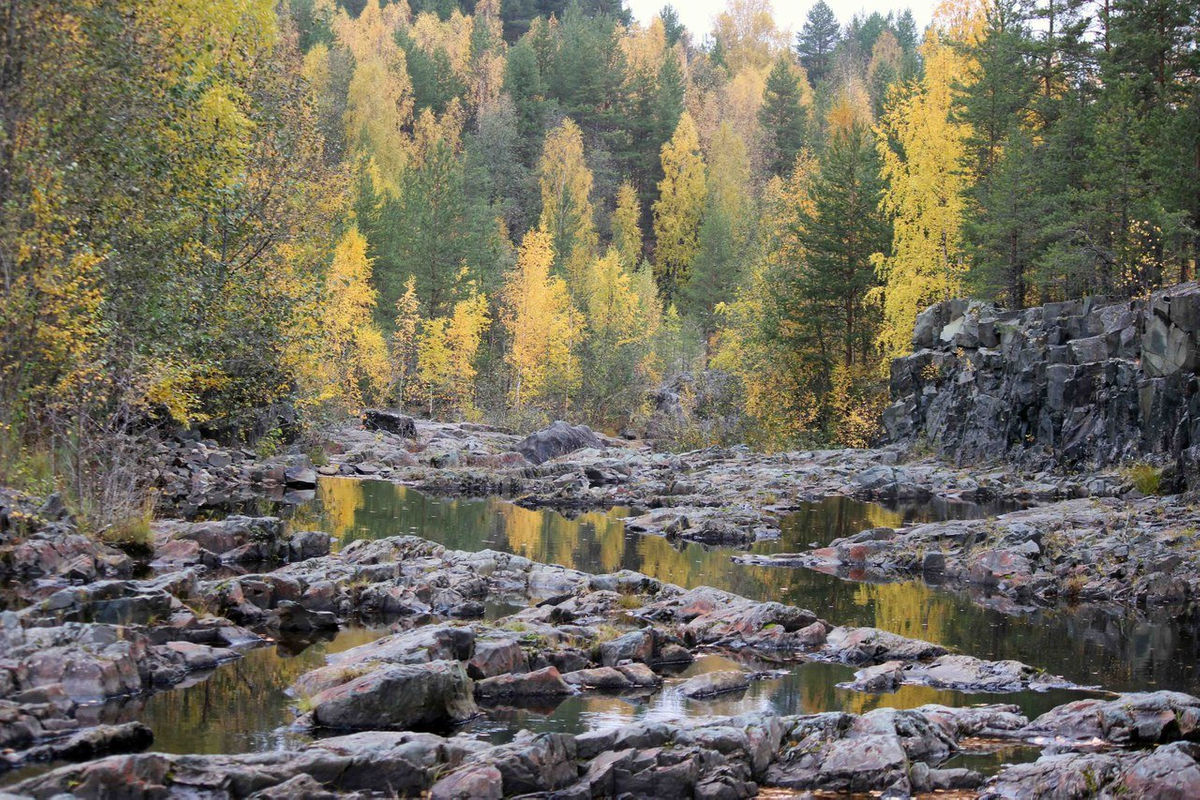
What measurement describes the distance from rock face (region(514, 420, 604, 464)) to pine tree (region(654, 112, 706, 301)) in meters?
38.9

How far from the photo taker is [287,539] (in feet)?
72.3

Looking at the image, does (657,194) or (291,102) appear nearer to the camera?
(291,102)

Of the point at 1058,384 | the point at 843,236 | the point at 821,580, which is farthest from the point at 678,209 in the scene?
the point at 821,580

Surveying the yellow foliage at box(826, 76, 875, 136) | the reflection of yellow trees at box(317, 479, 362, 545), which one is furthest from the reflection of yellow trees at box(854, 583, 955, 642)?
the yellow foliage at box(826, 76, 875, 136)

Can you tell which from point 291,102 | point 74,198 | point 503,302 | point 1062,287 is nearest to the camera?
point 74,198

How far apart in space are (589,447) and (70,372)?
31.4 metres

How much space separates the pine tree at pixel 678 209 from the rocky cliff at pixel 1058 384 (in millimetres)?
44324

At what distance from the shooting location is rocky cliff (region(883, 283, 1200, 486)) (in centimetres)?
2997

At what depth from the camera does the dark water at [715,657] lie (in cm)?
1225

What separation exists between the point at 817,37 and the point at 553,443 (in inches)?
3792

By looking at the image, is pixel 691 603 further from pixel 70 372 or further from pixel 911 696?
pixel 70 372

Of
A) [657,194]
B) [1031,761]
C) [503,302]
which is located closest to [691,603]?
[1031,761]

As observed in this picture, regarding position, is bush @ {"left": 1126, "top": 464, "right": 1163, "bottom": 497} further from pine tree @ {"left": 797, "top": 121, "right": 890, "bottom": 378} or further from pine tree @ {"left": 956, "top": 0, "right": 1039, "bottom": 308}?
pine tree @ {"left": 797, "top": 121, "right": 890, "bottom": 378}

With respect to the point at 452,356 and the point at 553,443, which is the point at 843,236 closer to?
the point at 553,443
